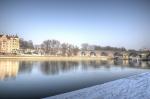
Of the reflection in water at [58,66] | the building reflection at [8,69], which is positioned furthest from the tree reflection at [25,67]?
the reflection in water at [58,66]

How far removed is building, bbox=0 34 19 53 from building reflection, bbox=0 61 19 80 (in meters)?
0.60

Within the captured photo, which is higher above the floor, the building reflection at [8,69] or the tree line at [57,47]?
the tree line at [57,47]

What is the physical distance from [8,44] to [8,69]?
1.53 meters

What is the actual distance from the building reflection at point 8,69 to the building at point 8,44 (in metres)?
0.60

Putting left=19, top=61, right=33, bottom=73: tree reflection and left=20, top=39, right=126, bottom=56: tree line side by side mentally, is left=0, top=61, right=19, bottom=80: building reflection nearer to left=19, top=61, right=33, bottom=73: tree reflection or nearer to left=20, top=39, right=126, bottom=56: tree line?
left=19, top=61, right=33, bottom=73: tree reflection

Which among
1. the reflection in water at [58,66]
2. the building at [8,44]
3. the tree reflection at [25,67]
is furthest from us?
the reflection in water at [58,66]

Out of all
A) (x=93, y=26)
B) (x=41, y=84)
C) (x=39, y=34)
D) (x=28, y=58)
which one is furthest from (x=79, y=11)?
(x=41, y=84)

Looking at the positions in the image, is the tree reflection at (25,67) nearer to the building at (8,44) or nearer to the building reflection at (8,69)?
the building reflection at (8,69)

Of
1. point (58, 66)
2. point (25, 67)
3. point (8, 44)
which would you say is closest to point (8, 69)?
point (25, 67)

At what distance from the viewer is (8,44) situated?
9594 millimetres

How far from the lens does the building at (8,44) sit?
348 inches

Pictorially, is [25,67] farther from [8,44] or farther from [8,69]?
[8,44]

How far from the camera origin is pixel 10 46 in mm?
9414

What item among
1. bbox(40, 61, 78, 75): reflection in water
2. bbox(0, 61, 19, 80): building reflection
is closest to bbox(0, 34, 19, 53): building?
bbox(0, 61, 19, 80): building reflection
